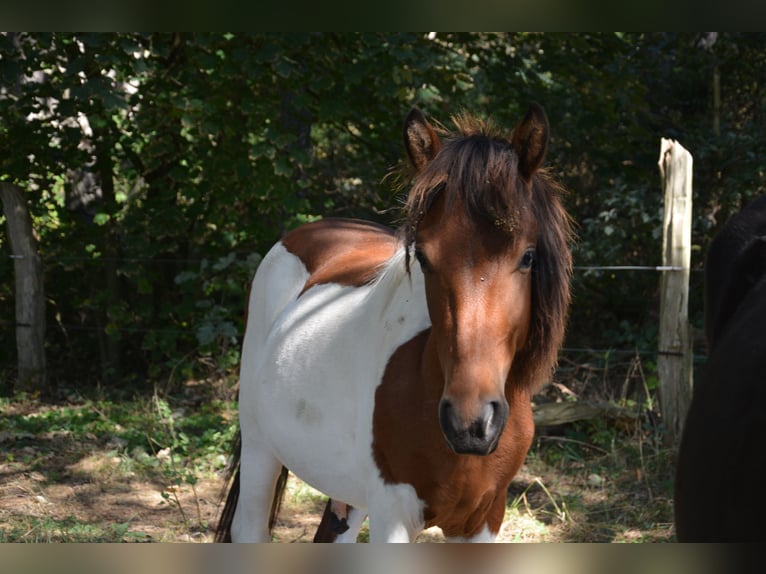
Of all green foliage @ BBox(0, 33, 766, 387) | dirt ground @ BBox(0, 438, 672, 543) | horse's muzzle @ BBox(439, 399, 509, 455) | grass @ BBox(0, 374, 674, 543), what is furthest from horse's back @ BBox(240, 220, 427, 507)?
green foliage @ BBox(0, 33, 766, 387)

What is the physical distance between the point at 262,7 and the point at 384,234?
295cm

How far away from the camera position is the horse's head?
1.75 metres

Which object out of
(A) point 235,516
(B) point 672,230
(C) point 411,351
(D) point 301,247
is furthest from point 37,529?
(B) point 672,230

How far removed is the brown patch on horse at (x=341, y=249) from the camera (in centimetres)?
301

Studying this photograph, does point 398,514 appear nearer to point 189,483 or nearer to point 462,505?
point 462,505

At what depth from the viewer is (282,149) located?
6.09 metres

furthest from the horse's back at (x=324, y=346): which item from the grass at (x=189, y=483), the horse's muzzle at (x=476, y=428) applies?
the grass at (x=189, y=483)

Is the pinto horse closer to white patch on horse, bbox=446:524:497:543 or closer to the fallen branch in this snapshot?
white patch on horse, bbox=446:524:497:543

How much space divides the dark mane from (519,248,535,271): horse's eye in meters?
0.06

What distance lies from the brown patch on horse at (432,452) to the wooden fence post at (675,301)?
2.80 m

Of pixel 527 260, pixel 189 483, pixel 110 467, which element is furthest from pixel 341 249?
pixel 110 467

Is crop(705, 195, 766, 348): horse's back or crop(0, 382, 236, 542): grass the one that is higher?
crop(705, 195, 766, 348): horse's back

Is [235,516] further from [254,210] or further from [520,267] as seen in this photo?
[254,210]

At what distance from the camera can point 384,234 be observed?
348cm
